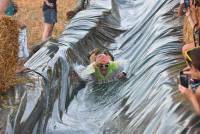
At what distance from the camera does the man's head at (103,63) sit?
875cm

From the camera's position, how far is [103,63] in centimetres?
880

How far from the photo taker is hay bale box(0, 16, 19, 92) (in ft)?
22.5

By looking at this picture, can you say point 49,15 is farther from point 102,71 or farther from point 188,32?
point 188,32

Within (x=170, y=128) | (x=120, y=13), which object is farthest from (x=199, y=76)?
(x=120, y=13)

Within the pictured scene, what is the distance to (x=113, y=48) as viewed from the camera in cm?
1036

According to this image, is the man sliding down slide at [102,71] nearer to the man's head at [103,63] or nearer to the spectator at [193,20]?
the man's head at [103,63]

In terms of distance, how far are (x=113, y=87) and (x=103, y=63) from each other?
39 centimetres

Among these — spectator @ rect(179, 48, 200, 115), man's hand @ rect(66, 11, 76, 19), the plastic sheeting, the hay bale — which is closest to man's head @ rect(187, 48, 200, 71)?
spectator @ rect(179, 48, 200, 115)

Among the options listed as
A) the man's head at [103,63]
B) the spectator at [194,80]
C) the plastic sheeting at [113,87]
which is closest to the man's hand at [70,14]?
the plastic sheeting at [113,87]

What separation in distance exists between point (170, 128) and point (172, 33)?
3.34 m

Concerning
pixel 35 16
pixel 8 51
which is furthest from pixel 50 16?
pixel 35 16

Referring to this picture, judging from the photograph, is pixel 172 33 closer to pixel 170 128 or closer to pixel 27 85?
pixel 27 85

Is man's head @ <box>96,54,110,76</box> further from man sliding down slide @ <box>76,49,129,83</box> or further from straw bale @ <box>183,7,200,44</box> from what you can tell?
straw bale @ <box>183,7,200,44</box>

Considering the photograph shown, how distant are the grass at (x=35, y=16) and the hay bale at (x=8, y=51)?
13.3 ft
